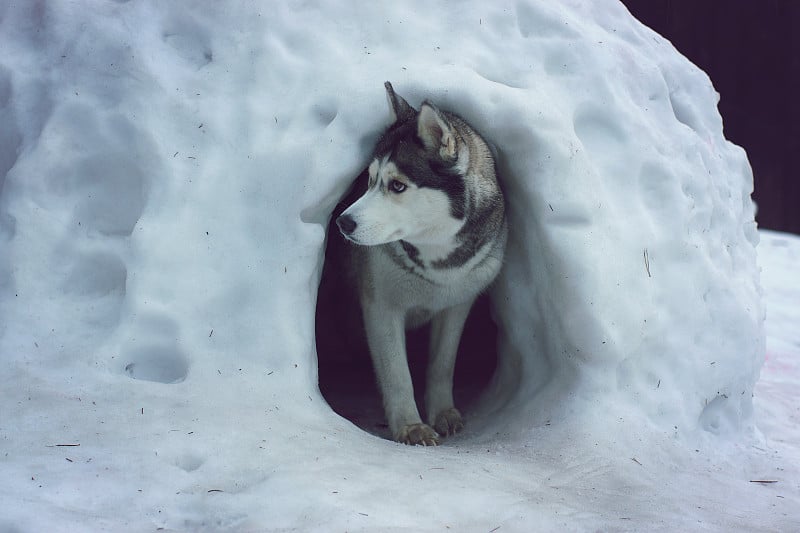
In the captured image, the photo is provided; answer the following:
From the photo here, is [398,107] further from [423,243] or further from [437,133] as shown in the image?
[423,243]

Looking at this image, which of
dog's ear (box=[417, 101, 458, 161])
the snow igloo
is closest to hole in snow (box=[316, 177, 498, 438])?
the snow igloo

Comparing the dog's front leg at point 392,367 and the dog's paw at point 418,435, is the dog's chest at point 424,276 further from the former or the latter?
the dog's paw at point 418,435

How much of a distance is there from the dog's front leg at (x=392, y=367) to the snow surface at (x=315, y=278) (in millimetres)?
247

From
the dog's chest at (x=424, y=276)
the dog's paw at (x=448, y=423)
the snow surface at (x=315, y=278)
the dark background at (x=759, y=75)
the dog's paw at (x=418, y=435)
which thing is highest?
the snow surface at (x=315, y=278)

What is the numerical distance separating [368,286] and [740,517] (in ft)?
5.95

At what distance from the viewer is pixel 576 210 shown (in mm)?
3104

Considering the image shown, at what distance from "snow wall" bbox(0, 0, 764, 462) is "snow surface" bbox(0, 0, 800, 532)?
0.04 ft

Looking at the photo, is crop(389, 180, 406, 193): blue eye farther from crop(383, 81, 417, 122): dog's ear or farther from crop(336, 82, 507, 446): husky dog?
crop(383, 81, 417, 122): dog's ear

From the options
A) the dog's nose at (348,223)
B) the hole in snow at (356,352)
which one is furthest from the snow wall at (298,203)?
the hole in snow at (356,352)

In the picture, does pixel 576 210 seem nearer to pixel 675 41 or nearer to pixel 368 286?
pixel 368 286

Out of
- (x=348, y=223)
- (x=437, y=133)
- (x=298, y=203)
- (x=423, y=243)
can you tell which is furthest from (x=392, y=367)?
(x=437, y=133)

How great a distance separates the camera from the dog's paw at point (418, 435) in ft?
10.5

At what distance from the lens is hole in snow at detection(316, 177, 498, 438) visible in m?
3.97

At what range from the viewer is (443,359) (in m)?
3.69
